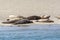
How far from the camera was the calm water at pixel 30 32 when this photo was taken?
631 centimetres

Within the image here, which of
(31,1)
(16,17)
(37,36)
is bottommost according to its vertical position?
(37,36)

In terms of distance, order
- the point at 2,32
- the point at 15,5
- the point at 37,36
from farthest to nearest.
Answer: the point at 15,5 → the point at 2,32 → the point at 37,36

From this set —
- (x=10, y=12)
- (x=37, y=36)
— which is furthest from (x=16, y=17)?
(x=37, y=36)

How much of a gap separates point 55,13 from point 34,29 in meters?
2.17

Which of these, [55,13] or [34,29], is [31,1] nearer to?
[55,13]

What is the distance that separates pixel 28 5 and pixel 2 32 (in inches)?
98.0

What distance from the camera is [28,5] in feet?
29.8

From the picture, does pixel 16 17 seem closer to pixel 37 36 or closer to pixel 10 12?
pixel 10 12

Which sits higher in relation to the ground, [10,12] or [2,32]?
[10,12]

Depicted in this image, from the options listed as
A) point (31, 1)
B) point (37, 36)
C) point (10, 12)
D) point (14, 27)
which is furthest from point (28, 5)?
point (37, 36)

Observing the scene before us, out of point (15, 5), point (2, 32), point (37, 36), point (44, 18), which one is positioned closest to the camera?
point (37, 36)

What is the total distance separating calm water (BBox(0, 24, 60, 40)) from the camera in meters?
6.31

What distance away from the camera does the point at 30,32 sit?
688cm

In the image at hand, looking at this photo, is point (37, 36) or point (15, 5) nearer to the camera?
point (37, 36)
